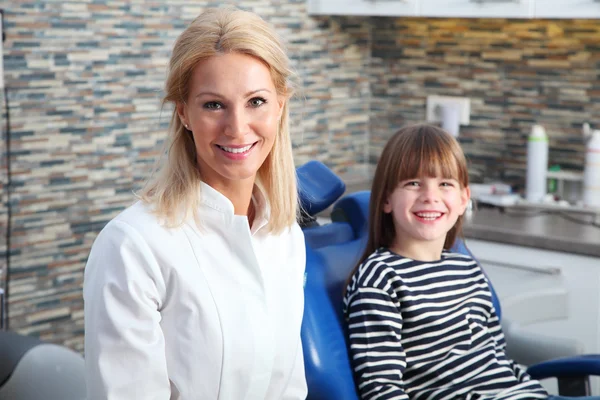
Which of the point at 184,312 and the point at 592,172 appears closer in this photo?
the point at 184,312

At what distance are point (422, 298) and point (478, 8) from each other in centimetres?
136

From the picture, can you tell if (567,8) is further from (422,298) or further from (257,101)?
(257,101)

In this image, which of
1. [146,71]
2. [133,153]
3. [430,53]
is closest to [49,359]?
[133,153]

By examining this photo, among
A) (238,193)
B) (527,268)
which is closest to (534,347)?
(527,268)

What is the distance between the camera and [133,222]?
47.1 inches

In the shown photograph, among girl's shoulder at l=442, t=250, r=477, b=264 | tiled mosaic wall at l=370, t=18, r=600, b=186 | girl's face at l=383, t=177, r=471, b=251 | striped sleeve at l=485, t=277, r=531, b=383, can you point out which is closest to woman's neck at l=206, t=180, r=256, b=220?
girl's face at l=383, t=177, r=471, b=251

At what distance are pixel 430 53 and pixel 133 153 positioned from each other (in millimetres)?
1279

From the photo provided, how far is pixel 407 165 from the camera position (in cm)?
186

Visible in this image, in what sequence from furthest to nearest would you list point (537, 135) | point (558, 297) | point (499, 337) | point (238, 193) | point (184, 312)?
1. point (537, 135)
2. point (558, 297)
3. point (499, 337)
4. point (238, 193)
5. point (184, 312)

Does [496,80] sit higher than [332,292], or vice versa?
[496,80]

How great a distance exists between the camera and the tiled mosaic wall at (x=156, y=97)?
8.14 ft

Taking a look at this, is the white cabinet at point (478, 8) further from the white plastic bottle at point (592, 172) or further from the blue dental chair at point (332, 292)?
the blue dental chair at point (332, 292)

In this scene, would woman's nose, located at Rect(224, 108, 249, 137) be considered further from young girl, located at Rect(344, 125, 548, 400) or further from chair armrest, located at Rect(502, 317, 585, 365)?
chair armrest, located at Rect(502, 317, 585, 365)

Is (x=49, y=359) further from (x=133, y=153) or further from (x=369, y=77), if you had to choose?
(x=369, y=77)
